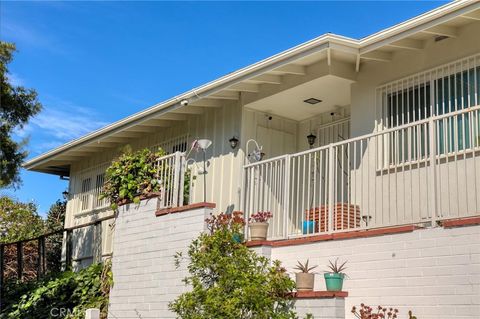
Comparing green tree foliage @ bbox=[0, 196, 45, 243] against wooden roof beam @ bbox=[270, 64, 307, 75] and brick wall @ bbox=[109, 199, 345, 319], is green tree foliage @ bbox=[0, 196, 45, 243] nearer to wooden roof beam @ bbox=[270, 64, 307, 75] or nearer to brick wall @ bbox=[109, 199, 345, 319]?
brick wall @ bbox=[109, 199, 345, 319]

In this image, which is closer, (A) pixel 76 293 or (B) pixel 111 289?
(B) pixel 111 289

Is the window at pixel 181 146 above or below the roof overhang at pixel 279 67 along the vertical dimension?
below

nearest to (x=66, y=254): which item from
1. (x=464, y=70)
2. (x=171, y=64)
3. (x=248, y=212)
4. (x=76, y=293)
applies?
(x=76, y=293)

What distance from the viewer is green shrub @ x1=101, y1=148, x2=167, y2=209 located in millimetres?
10828

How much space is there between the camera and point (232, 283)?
773cm

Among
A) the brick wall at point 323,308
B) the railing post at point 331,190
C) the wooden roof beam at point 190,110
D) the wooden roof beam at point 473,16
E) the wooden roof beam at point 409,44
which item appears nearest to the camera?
the brick wall at point 323,308

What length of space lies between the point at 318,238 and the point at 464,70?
10.2ft

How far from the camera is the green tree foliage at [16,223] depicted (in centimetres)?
2017

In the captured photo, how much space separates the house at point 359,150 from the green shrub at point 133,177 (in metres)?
0.51

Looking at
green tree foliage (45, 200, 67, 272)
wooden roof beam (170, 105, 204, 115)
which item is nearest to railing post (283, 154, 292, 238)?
wooden roof beam (170, 105, 204, 115)

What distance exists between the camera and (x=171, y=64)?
1925 cm

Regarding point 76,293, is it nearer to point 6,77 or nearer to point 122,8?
point 6,77

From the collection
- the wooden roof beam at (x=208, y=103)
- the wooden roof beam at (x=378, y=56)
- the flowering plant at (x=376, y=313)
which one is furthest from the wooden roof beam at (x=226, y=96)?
the flowering plant at (x=376, y=313)

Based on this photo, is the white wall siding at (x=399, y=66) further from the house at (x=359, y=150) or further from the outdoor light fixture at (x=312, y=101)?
the outdoor light fixture at (x=312, y=101)
